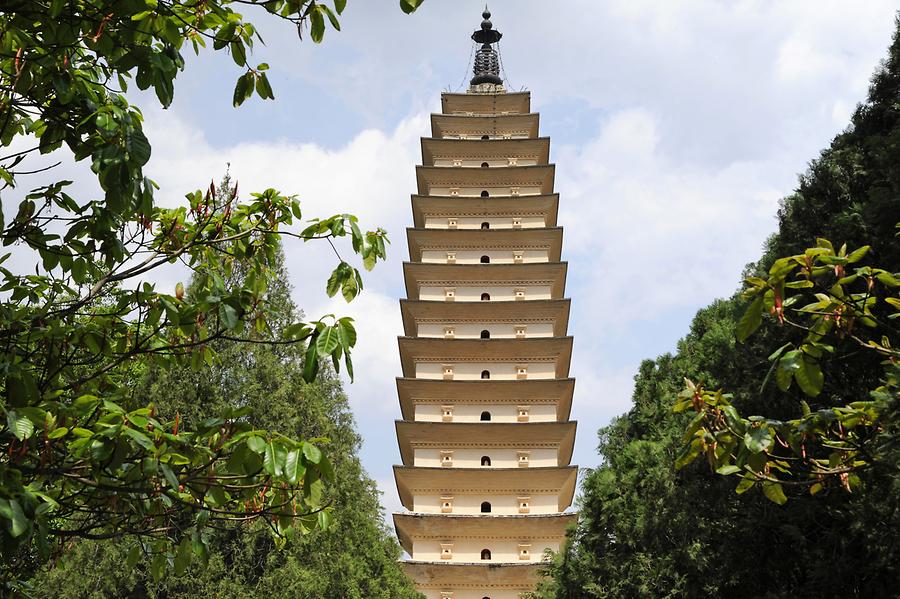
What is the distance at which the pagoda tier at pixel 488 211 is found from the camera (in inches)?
1062

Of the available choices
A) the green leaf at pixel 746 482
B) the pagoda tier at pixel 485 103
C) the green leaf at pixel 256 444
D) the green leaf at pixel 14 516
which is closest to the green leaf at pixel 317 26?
the green leaf at pixel 256 444

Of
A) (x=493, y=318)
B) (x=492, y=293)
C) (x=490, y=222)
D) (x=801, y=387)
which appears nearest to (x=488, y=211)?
(x=490, y=222)

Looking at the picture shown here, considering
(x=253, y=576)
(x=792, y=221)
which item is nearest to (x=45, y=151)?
(x=792, y=221)

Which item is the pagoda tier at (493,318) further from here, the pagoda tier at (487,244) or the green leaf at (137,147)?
the green leaf at (137,147)

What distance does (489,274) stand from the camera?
2570 cm

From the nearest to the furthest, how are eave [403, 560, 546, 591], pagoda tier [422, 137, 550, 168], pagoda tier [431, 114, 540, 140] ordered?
eave [403, 560, 546, 591]
pagoda tier [422, 137, 550, 168]
pagoda tier [431, 114, 540, 140]

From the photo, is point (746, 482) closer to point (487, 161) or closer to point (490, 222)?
point (490, 222)

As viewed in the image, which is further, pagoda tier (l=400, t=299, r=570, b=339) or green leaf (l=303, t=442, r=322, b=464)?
pagoda tier (l=400, t=299, r=570, b=339)

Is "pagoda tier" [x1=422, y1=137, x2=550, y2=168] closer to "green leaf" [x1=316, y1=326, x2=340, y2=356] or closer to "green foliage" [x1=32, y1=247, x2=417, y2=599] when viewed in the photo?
"green foliage" [x1=32, y1=247, x2=417, y2=599]

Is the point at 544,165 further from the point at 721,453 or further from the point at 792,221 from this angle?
the point at 721,453

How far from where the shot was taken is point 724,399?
3957 mm

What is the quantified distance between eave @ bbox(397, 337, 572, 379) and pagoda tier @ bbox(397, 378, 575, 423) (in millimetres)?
860

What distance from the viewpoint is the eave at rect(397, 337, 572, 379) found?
2416cm

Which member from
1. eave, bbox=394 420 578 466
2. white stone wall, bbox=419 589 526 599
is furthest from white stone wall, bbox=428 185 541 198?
white stone wall, bbox=419 589 526 599
